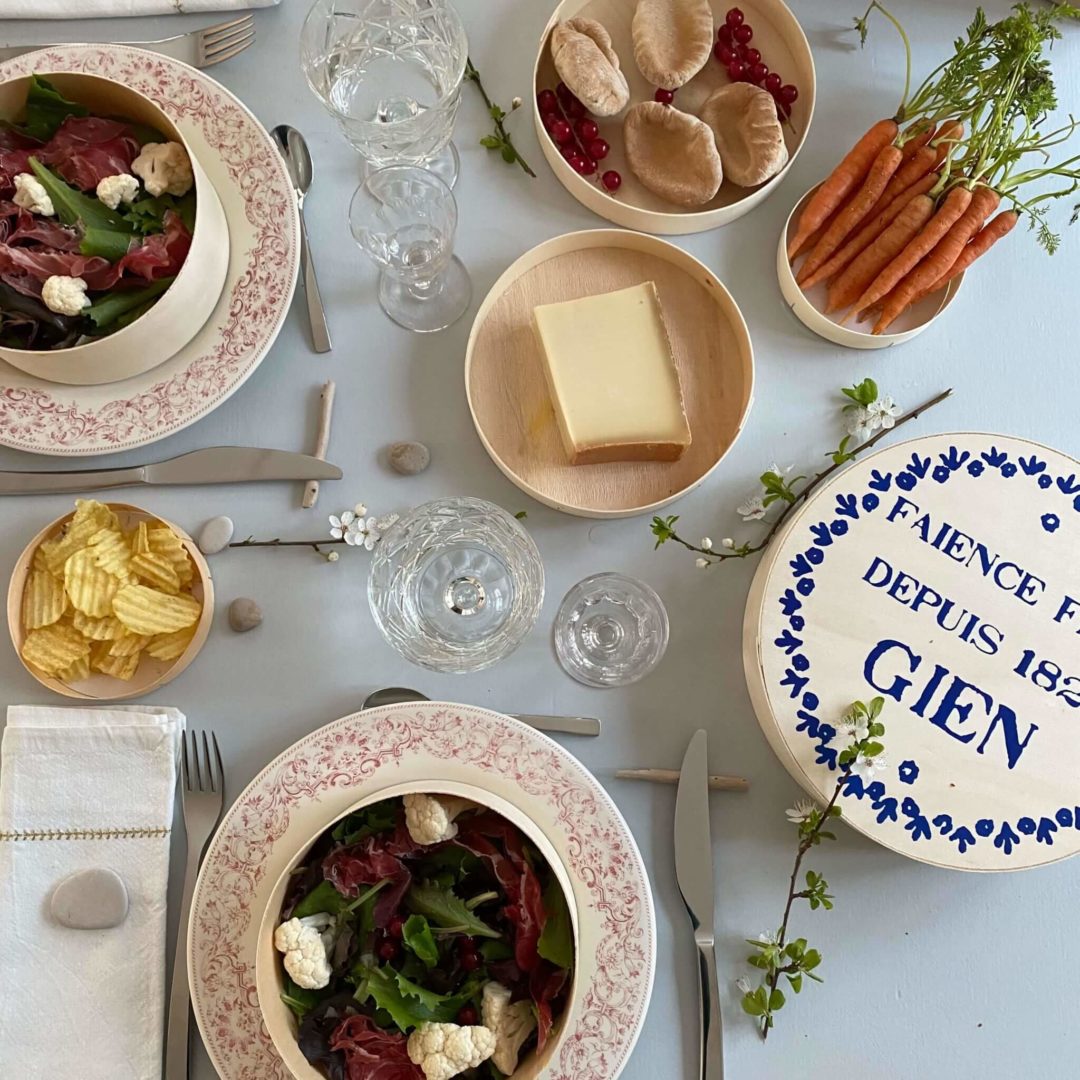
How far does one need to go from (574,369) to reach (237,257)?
1.45 feet

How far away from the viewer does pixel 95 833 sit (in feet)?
3.49

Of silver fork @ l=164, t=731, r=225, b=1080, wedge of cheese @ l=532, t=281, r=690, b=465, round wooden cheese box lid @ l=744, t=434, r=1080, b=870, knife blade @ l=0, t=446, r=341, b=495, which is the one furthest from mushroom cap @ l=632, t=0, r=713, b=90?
Answer: silver fork @ l=164, t=731, r=225, b=1080

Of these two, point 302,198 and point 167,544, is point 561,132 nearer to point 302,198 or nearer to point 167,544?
point 302,198

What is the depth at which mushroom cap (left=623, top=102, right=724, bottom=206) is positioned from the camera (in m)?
1.18

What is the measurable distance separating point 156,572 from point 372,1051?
1.91 ft

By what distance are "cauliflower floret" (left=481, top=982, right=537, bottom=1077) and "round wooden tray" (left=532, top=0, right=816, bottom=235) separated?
36.9 inches

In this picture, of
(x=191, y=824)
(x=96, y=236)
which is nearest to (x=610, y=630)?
(x=191, y=824)

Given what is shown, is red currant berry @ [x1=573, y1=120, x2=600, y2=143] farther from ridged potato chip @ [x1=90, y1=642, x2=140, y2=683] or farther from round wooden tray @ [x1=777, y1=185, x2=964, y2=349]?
ridged potato chip @ [x1=90, y1=642, x2=140, y2=683]

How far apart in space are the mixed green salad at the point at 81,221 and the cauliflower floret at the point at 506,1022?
2.82 feet

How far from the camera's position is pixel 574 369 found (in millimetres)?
1137

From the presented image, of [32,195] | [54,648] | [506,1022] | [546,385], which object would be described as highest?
[32,195]

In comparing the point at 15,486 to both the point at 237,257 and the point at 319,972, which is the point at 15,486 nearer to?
the point at 237,257

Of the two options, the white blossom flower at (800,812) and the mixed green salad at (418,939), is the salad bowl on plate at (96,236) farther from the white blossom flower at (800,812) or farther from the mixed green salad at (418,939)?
the white blossom flower at (800,812)

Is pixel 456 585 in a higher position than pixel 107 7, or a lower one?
lower
